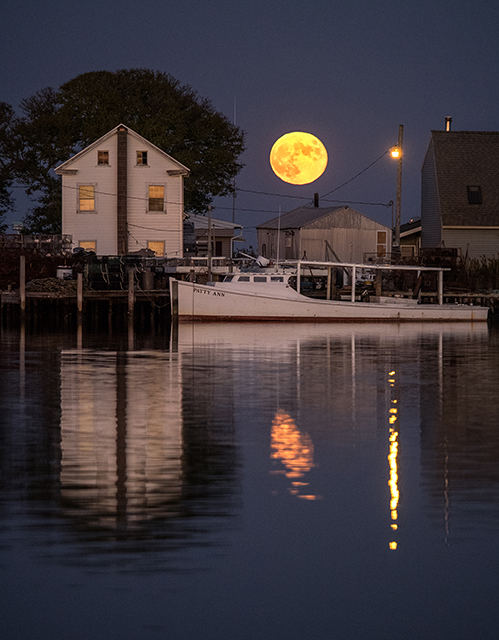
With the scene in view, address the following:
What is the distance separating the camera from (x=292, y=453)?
543 inches

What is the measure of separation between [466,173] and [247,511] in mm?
53556

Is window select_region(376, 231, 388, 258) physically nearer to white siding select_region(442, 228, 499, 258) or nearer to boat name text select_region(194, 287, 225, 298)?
white siding select_region(442, 228, 499, 258)

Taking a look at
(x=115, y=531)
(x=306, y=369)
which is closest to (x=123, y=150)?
(x=306, y=369)

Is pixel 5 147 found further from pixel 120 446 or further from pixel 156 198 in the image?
pixel 120 446

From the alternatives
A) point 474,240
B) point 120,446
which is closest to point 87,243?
point 474,240

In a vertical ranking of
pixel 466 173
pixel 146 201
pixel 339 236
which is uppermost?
→ pixel 466 173

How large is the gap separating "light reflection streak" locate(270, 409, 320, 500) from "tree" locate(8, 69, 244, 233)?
54.1m

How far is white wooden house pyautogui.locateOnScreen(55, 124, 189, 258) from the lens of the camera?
5619 centimetres

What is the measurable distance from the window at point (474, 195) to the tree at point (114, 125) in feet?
72.6

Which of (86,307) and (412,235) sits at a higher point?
(412,235)

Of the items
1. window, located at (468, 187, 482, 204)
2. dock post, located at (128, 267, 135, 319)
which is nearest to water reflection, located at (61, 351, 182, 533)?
dock post, located at (128, 267, 135, 319)

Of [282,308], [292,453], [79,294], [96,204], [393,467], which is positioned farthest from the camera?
[96,204]

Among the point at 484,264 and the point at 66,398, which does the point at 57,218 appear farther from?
the point at 66,398

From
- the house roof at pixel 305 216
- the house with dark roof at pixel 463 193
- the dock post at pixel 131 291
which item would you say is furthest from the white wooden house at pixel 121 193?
the house with dark roof at pixel 463 193
